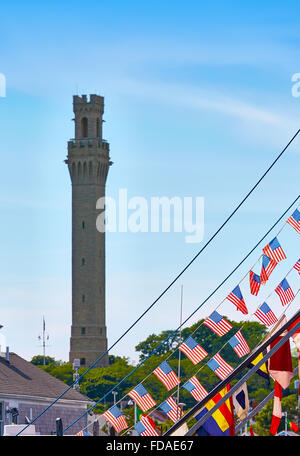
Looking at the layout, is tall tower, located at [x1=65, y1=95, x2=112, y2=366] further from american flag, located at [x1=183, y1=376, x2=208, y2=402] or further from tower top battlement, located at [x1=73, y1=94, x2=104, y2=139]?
american flag, located at [x1=183, y1=376, x2=208, y2=402]

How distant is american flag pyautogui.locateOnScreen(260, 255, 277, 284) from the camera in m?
22.6

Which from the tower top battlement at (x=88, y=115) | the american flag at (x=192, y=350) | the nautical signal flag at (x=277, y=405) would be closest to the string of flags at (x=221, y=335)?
the american flag at (x=192, y=350)

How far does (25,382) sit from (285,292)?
33073 mm

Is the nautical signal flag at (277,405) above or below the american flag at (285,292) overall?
below

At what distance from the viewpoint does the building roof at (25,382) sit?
51.7m

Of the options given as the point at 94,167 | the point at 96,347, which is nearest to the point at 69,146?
the point at 94,167

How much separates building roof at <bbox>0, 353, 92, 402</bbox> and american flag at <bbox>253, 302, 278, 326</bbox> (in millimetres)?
28839

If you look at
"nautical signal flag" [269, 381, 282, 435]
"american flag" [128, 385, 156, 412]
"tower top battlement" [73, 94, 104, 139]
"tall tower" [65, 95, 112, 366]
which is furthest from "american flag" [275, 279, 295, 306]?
"tower top battlement" [73, 94, 104, 139]

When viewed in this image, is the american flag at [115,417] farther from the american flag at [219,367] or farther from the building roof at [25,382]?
the building roof at [25,382]

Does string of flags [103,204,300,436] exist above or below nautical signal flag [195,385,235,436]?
above

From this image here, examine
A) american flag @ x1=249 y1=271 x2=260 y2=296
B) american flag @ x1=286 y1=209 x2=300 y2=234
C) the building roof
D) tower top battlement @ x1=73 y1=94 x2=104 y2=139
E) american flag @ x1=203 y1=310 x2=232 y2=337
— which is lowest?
american flag @ x1=203 y1=310 x2=232 y2=337

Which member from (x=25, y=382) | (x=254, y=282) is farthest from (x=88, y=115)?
(x=254, y=282)

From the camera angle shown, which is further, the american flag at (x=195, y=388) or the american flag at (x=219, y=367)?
the american flag at (x=195, y=388)

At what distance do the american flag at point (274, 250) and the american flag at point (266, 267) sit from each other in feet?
0.24
